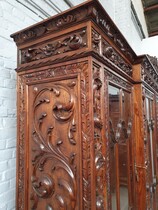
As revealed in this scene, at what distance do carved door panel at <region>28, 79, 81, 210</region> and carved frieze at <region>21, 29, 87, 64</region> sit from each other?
15 cm

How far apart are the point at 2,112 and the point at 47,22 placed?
26.1 inches

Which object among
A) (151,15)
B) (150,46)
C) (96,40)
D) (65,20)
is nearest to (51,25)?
(65,20)

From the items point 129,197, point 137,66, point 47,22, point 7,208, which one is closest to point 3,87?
point 47,22

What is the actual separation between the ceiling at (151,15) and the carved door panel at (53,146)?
4.21 meters

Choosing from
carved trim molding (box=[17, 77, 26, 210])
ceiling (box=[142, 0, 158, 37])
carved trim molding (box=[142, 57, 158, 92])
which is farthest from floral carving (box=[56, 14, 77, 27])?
ceiling (box=[142, 0, 158, 37])

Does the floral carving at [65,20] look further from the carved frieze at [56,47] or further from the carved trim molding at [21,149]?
the carved trim molding at [21,149]

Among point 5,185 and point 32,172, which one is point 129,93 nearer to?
point 32,172

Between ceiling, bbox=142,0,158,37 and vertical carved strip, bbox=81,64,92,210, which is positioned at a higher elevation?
ceiling, bbox=142,0,158,37

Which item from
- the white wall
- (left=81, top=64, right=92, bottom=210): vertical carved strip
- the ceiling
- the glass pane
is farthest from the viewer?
the white wall

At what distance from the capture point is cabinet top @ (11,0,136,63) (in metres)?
0.77

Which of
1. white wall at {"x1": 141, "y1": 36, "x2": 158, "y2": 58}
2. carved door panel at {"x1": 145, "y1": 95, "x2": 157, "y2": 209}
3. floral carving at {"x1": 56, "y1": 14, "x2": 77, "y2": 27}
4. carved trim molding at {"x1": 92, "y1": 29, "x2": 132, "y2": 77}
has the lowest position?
carved door panel at {"x1": 145, "y1": 95, "x2": 157, "y2": 209}

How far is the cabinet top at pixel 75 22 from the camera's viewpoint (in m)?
0.77

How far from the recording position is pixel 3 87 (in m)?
1.23

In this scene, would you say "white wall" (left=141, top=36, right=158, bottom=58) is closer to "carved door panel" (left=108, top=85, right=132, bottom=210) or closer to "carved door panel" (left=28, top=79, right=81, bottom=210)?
"carved door panel" (left=108, top=85, right=132, bottom=210)
